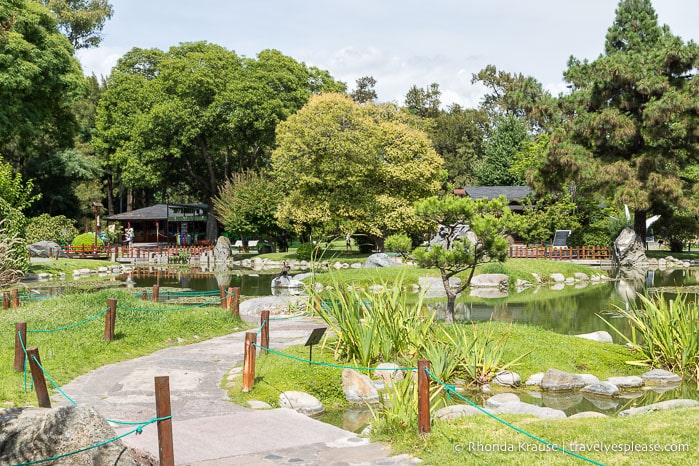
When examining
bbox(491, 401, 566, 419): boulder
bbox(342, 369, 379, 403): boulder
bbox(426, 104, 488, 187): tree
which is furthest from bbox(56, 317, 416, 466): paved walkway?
bbox(426, 104, 488, 187): tree

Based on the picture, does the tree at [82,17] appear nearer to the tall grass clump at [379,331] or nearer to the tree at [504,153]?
the tree at [504,153]

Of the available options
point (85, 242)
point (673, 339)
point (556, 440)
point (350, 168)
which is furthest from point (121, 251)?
point (556, 440)

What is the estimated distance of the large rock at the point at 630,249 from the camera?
3772 centimetres

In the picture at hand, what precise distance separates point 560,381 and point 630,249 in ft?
96.0

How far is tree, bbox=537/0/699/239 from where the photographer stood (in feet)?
114

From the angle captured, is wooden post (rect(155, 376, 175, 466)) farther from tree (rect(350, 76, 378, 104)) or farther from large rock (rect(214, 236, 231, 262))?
tree (rect(350, 76, 378, 104))

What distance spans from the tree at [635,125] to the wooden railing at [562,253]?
8.32 feet

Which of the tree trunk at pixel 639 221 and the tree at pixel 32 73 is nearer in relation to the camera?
the tree at pixel 32 73

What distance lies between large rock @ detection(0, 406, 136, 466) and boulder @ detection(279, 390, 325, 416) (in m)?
3.99

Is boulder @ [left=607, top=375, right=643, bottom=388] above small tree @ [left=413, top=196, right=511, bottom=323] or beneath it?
beneath

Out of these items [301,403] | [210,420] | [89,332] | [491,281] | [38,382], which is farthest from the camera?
[491,281]

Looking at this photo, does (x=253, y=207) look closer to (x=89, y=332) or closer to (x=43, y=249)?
(x=43, y=249)

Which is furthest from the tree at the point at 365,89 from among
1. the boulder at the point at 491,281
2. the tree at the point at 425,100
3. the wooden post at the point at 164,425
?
the wooden post at the point at 164,425

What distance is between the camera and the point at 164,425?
6.04 m
